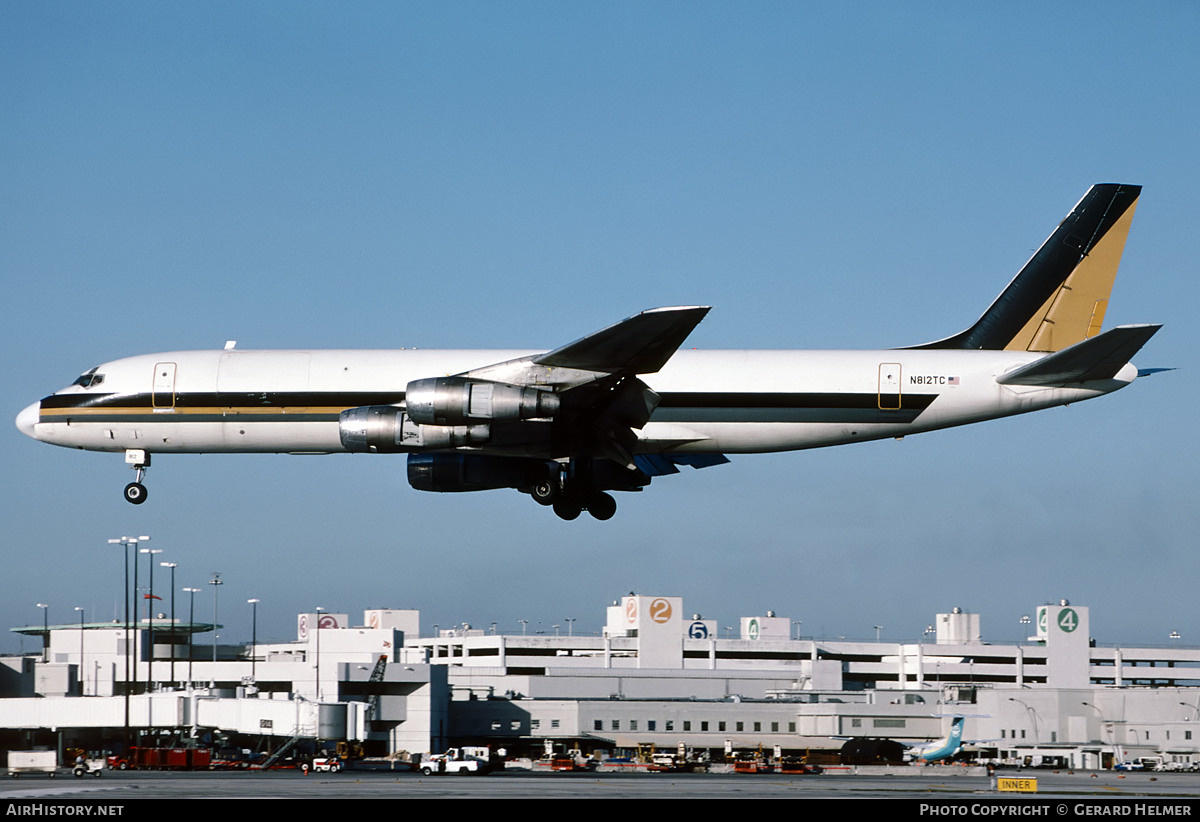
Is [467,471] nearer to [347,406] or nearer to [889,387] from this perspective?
[347,406]

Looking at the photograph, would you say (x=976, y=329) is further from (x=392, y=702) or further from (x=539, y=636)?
(x=539, y=636)

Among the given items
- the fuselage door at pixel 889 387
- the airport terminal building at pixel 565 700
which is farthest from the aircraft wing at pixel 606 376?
the airport terminal building at pixel 565 700

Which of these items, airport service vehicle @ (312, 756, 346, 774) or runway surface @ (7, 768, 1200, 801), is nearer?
runway surface @ (7, 768, 1200, 801)

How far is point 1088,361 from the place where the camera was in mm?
40406

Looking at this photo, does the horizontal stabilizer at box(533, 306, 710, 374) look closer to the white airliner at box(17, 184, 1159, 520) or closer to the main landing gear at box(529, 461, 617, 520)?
the white airliner at box(17, 184, 1159, 520)

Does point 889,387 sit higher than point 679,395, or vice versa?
point 889,387

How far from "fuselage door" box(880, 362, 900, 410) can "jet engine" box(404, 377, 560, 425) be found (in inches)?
394

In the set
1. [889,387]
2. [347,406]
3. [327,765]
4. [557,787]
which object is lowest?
[327,765]

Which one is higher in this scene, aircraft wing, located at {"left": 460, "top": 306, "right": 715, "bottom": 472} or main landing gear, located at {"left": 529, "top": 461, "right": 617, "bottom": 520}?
aircraft wing, located at {"left": 460, "top": 306, "right": 715, "bottom": 472}

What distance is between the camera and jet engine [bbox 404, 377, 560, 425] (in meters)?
39.6

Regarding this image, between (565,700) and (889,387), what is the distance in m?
61.9

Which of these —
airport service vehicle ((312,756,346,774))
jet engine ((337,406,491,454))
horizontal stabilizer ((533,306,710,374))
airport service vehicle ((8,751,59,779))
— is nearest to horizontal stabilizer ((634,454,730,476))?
horizontal stabilizer ((533,306,710,374))

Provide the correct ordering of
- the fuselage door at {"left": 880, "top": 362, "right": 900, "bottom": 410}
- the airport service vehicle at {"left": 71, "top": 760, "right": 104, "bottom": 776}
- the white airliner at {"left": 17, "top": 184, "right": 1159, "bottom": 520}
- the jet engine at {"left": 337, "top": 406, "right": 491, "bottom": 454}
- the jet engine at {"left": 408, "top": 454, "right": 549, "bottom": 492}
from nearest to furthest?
the white airliner at {"left": 17, "top": 184, "right": 1159, "bottom": 520} → the jet engine at {"left": 337, "top": 406, "right": 491, "bottom": 454} → the fuselage door at {"left": 880, "top": 362, "right": 900, "bottom": 410} → the jet engine at {"left": 408, "top": 454, "right": 549, "bottom": 492} → the airport service vehicle at {"left": 71, "top": 760, "right": 104, "bottom": 776}

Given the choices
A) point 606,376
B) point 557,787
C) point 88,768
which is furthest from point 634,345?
point 88,768
